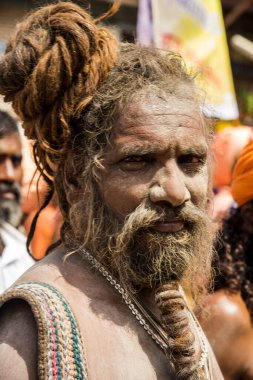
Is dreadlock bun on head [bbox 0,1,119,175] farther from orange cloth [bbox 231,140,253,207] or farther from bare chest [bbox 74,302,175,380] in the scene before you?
orange cloth [bbox 231,140,253,207]

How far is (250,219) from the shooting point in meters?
3.45

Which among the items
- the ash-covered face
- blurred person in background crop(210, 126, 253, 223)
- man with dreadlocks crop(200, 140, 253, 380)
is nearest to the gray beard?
blurred person in background crop(210, 126, 253, 223)

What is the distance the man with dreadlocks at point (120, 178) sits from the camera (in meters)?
2.00

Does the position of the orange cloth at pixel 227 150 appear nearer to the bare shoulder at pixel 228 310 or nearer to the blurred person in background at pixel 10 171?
the blurred person in background at pixel 10 171

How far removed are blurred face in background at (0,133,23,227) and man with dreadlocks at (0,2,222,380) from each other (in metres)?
2.30

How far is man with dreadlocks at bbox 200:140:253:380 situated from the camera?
119 inches

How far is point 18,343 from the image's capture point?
1.73 metres

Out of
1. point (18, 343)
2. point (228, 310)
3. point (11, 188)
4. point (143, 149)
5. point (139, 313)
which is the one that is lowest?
point (11, 188)

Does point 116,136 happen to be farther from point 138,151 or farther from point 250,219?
point 250,219

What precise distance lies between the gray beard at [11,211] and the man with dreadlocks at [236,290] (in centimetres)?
175

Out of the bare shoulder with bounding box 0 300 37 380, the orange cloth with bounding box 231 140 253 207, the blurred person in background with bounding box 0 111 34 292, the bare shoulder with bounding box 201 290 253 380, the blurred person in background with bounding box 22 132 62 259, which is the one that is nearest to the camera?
the bare shoulder with bounding box 0 300 37 380

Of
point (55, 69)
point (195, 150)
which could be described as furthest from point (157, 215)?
point (55, 69)

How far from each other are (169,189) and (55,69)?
569mm

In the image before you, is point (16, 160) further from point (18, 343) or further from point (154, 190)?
point (18, 343)
